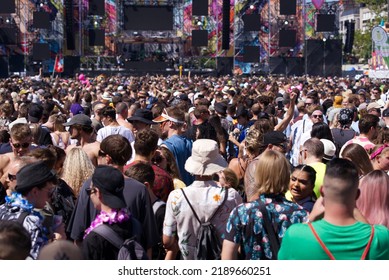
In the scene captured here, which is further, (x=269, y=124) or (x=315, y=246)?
(x=269, y=124)

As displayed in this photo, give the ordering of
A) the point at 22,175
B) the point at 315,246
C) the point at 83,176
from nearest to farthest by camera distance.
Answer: the point at 315,246 < the point at 22,175 < the point at 83,176

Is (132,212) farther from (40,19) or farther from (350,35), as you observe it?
(350,35)

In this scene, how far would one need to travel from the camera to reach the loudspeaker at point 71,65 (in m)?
48.9

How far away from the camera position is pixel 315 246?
3775mm

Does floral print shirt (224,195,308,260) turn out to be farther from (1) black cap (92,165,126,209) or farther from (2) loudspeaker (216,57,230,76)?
(2) loudspeaker (216,57,230,76)

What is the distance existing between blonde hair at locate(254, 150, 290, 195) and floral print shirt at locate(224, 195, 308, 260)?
2.7 inches

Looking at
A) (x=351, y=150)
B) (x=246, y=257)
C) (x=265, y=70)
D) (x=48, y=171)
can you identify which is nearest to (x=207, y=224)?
(x=246, y=257)

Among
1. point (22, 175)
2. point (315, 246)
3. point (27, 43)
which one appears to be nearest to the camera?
point (315, 246)

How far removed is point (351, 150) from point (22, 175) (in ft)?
8.92

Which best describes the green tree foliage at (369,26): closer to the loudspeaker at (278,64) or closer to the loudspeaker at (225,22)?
the loudspeaker at (225,22)

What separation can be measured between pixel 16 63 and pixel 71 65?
10.7 ft

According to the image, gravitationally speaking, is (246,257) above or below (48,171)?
below

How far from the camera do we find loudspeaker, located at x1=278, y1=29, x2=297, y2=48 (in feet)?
157

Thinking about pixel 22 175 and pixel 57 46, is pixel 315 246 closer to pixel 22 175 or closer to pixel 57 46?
pixel 22 175
